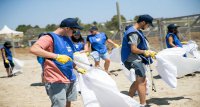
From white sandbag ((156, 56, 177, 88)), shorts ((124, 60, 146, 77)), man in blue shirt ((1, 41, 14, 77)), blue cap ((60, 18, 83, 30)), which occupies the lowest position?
man in blue shirt ((1, 41, 14, 77))

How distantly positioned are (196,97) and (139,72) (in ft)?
5.58

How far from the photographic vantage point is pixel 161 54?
6.39 metres

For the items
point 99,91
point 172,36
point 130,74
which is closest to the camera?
point 99,91

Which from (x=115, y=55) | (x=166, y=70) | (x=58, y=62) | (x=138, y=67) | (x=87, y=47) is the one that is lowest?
(x=115, y=55)

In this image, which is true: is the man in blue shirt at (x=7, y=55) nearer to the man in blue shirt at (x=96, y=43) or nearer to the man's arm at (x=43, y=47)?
the man in blue shirt at (x=96, y=43)

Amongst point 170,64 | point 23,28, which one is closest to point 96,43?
point 170,64

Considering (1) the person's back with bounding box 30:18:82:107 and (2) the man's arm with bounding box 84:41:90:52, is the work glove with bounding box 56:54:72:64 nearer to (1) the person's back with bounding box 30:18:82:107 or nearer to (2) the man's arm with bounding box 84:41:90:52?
(1) the person's back with bounding box 30:18:82:107

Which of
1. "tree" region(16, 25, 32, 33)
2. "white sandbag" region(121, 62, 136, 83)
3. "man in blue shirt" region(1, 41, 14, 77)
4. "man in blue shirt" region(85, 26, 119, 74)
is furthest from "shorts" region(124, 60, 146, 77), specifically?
"tree" region(16, 25, 32, 33)

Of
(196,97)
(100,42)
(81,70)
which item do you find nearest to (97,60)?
(100,42)

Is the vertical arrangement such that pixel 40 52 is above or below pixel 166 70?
above

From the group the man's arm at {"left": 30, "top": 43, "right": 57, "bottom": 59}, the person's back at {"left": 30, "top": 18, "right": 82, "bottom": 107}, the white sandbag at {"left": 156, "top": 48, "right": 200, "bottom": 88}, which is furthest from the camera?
the white sandbag at {"left": 156, "top": 48, "right": 200, "bottom": 88}

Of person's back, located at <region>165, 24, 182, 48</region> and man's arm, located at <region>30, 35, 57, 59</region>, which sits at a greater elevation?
man's arm, located at <region>30, 35, 57, 59</region>

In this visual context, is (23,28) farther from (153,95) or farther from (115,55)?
(153,95)

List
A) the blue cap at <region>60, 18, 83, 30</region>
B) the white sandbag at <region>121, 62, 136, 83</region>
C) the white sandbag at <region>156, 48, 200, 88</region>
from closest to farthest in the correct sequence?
the blue cap at <region>60, 18, 83, 30</region>
the white sandbag at <region>121, 62, 136, 83</region>
the white sandbag at <region>156, 48, 200, 88</region>
